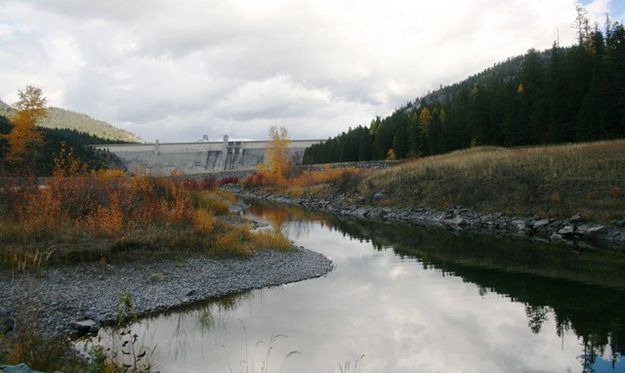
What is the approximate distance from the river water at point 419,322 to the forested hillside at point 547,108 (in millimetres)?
35648

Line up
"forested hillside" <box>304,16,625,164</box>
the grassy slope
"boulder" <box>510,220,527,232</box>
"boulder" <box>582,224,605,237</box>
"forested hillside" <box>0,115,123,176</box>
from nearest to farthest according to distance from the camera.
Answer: "boulder" <box>582,224,605,237</box>, the grassy slope, "boulder" <box>510,220,527,232</box>, "forested hillside" <box>304,16,625,164</box>, "forested hillside" <box>0,115,123,176</box>

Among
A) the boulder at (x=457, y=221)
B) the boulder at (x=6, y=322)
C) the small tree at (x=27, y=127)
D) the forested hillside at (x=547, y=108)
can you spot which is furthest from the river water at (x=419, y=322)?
the small tree at (x=27, y=127)

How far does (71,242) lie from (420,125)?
81628 mm

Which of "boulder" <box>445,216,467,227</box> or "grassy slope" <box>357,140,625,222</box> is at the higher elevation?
"grassy slope" <box>357,140,625,222</box>

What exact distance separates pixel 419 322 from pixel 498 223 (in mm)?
23028

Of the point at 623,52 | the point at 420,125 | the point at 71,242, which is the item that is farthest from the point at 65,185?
the point at 420,125

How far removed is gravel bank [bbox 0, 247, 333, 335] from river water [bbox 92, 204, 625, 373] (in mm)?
879

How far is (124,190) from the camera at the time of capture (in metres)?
26.7

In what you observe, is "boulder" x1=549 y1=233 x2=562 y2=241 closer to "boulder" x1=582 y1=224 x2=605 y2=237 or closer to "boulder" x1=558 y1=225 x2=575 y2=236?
"boulder" x1=558 y1=225 x2=575 y2=236

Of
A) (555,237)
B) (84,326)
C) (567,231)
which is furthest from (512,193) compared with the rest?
(84,326)

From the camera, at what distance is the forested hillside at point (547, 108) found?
5134cm

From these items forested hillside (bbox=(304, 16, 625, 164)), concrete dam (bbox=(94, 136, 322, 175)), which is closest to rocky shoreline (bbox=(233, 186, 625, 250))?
forested hillside (bbox=(304, 16, 625, 164))

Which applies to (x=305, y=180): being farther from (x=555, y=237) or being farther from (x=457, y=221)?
(x=555, y=237)

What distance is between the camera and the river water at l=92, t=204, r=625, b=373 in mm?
10992
